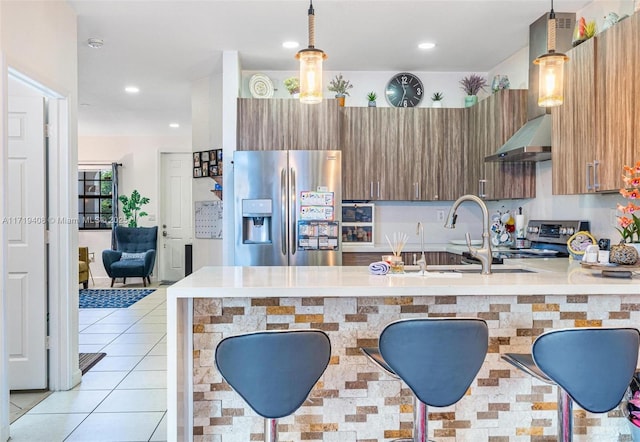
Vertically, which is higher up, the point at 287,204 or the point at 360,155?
the point at 360,155

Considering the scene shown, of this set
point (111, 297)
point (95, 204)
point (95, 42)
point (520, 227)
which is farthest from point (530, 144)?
point (95, 204)

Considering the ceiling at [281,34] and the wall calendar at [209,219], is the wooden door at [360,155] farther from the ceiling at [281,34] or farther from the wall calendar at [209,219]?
the wall calendar at [209,219]

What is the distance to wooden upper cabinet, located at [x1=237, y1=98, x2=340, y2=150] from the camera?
448 cm

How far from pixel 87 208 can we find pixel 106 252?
1362 millimetres

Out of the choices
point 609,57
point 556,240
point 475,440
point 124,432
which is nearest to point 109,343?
point 124,432

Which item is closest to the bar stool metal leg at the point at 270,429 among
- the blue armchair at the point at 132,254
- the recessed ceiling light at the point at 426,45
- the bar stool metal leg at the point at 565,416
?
the bar stool metal leg at the point at 565,416

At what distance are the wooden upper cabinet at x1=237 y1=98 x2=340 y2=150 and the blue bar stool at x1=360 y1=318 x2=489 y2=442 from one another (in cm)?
304

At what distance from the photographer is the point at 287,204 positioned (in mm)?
4102

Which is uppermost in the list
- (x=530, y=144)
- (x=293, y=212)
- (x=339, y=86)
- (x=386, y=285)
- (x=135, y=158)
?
(x=339, y=86)

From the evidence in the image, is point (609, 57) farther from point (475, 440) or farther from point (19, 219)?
point (19, 219)

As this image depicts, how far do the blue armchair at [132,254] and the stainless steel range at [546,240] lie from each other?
5602 millimetres

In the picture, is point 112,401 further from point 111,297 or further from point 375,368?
point 111,297

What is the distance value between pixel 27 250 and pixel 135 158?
5.86 m

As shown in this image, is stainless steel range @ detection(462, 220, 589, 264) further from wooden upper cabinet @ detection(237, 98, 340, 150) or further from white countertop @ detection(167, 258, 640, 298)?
wooden upper cabinet @ detection(237, 98, 340, 150)
